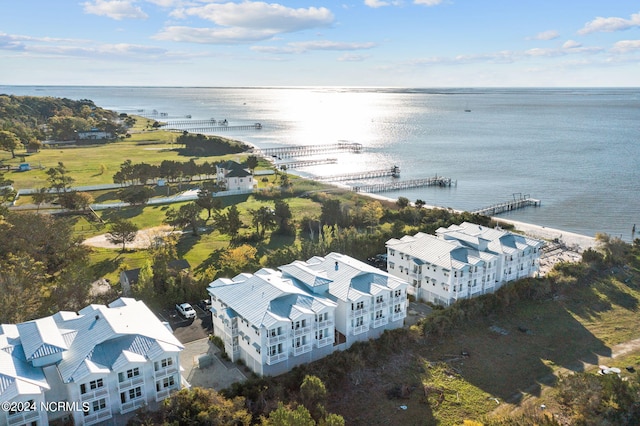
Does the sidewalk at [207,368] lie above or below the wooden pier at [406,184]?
below

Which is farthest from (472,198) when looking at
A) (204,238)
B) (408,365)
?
(408,365)

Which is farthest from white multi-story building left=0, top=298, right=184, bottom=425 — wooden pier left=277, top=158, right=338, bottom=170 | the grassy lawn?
wooden pier left=277, top=158, right=338, bottom=170

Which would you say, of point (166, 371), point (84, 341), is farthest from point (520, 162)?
point (84, 341)

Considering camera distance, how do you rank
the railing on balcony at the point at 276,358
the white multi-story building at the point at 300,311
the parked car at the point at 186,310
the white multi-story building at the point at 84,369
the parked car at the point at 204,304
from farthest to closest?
the parked car at the point at 204,304, the parked car at the point at 186,310, the white multi-story building at the point at 300,311, the railing on balcony at the point at 276,358, the white multi-story building at the point at 84,369

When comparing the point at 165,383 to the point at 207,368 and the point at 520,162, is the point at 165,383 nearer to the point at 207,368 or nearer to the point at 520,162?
the point at 207,368

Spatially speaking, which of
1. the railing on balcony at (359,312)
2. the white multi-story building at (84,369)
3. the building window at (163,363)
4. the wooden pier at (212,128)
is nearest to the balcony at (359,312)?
the railing on balcony at (359,312)

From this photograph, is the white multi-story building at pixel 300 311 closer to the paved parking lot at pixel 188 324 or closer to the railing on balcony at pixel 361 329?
the railing on balcony at pixel 361 329
